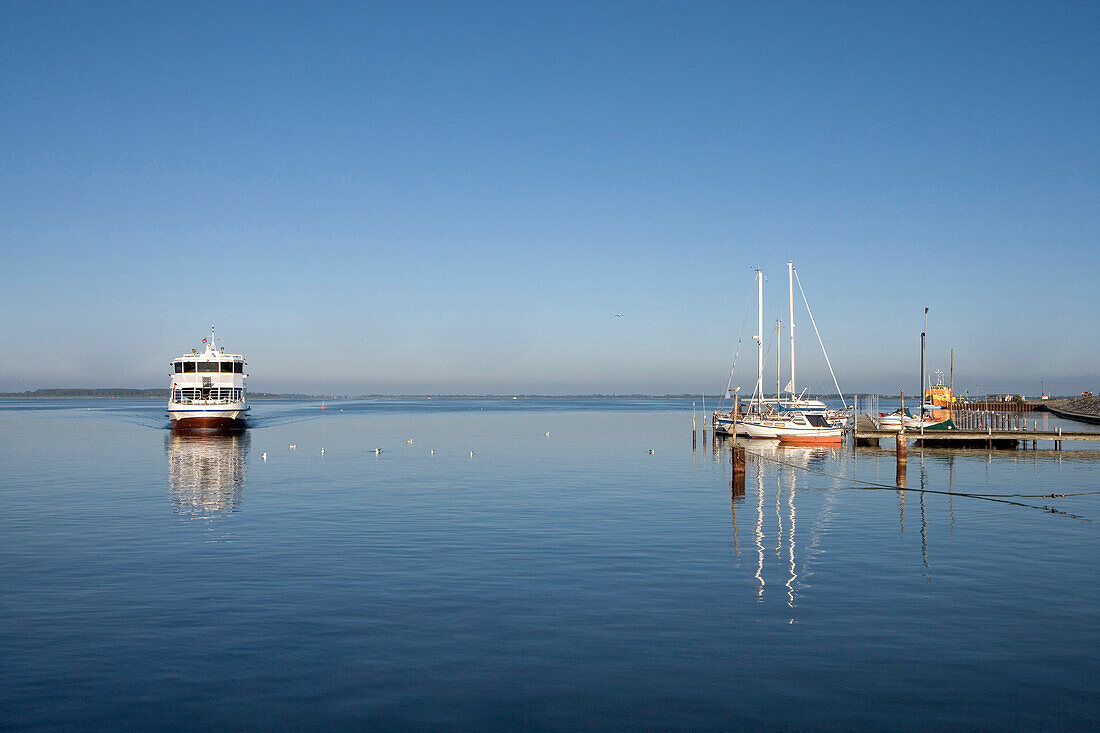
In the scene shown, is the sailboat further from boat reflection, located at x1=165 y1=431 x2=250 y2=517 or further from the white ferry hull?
the white ferry hull

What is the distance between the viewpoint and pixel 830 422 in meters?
75.6

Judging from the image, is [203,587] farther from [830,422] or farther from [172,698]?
[830,422]

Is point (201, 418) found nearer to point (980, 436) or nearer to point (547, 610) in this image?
point (980, 436)

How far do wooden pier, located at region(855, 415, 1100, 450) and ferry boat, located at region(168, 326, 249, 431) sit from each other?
65713 millimetres

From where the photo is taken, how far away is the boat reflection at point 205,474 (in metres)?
36.0

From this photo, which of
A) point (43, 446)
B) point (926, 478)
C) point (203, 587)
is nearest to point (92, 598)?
point (203, 587)

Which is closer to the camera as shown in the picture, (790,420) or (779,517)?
(779,517)

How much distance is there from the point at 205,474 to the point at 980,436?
5437cm

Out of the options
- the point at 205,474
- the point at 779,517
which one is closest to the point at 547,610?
the point at 779,517

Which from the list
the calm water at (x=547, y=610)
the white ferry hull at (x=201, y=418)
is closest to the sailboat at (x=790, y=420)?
the calm water at (x=547, y=610)

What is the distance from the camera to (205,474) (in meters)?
49.5

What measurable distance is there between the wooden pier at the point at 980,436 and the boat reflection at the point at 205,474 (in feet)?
141

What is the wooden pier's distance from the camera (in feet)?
206

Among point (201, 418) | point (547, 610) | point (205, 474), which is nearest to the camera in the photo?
point (547, 610)
